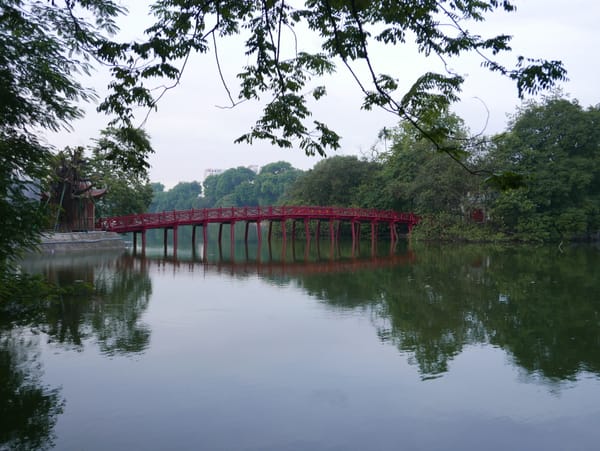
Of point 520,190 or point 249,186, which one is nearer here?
point 520,190

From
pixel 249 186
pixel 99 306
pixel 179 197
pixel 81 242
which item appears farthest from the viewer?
pixel 179 197

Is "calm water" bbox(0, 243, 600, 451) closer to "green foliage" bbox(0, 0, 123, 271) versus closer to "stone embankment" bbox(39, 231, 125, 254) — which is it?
"green foliage" bbox(0, 0, 123, 271)

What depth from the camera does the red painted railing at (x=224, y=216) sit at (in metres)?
28.2

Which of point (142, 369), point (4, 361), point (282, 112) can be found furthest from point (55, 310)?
point (282, 112)

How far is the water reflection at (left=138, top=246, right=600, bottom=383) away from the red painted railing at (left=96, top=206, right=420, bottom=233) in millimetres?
5464

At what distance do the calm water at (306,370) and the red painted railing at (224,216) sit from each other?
46.6ft

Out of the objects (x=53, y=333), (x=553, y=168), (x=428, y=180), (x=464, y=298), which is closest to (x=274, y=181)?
(x=428, y=180)

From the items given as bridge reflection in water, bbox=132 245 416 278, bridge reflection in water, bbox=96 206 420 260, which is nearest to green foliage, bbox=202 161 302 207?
bridge reflection in water, bbox=96 206 420 260

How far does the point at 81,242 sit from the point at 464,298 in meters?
18.7

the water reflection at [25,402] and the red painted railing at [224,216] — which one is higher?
the red painted railing at [224,216]

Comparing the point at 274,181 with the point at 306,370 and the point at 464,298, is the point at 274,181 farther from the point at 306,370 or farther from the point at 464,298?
the point at 306,370

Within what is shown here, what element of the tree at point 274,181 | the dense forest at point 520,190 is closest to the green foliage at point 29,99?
the dense forest at point 520,190

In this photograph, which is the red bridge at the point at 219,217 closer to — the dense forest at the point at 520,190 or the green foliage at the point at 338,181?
the dense forest at the point at 520,190

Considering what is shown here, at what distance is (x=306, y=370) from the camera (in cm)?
724
